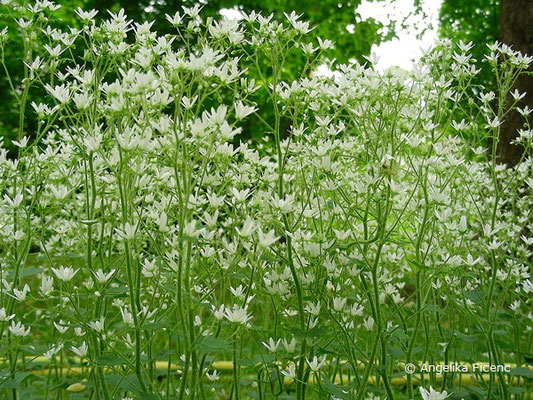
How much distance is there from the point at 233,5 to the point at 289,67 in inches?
66.9

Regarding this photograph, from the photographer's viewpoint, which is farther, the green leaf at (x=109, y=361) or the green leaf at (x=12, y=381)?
the green leaf at (x=12, y=381)

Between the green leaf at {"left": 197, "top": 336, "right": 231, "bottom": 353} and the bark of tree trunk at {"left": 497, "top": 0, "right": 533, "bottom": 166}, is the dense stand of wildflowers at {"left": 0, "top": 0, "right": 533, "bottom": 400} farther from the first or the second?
the bark of tree trunk at {"left": 497, "top": 0, "right": 533, "bottom": 166}

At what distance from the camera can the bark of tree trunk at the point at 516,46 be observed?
6.22 metres

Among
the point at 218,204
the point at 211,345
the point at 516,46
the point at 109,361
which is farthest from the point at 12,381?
the point at 516,46

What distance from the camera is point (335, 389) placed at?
2.46 meters

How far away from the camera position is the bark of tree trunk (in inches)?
245

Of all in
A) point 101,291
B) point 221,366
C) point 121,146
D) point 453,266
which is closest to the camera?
point 121,146

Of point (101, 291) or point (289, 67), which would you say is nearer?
point (101, 291)

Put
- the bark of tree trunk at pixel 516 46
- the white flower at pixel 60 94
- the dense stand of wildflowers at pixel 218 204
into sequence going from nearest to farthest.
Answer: the dense stand of wildflowers at pixel 218 204, the white flower at pixel 60 94, the bark of tree trunk at pixel 516 46

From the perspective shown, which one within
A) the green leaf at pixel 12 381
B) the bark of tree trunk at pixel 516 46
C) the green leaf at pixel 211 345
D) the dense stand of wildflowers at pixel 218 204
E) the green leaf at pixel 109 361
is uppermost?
the bark of tree trunk at pixel 516 46

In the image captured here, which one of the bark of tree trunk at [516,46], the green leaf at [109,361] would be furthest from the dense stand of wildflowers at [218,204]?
the bark of tree trunk at [516,46]

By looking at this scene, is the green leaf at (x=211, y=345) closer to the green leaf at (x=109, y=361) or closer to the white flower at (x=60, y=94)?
the green leaf at (x=109, y=361)

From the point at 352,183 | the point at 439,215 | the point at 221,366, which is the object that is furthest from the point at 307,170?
the point at 221,366

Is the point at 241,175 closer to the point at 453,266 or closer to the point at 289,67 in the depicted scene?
the point at 453,266
